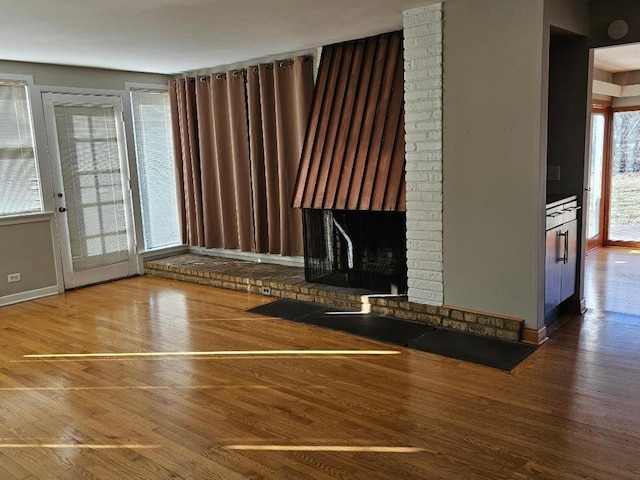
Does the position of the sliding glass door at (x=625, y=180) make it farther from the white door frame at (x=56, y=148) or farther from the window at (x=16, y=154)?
the window at (x=16, y=154)

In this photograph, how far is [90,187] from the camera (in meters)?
6.05

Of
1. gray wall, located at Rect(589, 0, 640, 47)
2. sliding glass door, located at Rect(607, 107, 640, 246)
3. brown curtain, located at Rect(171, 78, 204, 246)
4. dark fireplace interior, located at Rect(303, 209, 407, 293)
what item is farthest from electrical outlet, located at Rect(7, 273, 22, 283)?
sliding glass door, located at Rect(607, 107, 640, 246)

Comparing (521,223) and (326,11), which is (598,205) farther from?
(326,11)

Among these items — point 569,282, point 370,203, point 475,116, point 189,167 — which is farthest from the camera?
point 189,167

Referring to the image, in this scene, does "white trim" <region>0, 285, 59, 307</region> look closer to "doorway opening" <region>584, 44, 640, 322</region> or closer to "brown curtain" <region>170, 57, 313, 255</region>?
→ "brown curtain" <region>170, 57, 313, 255</region>

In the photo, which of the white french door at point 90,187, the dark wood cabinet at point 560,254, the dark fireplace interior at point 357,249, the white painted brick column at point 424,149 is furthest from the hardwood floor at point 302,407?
the white french door at point 90,187

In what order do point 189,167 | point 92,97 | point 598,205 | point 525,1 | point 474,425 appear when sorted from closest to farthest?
point 474,425, point 525,1, point 92,97, point 189,167, point 598,205

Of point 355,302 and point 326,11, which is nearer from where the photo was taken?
point 326,11

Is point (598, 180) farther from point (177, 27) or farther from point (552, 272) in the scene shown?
point (177, 27)

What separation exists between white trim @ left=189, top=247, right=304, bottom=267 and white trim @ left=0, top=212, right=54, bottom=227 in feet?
5.97

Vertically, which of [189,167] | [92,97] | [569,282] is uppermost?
[92,97]

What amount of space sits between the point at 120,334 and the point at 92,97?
9.67 ft

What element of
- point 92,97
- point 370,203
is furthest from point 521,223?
point 92,97

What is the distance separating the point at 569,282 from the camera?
426cm
